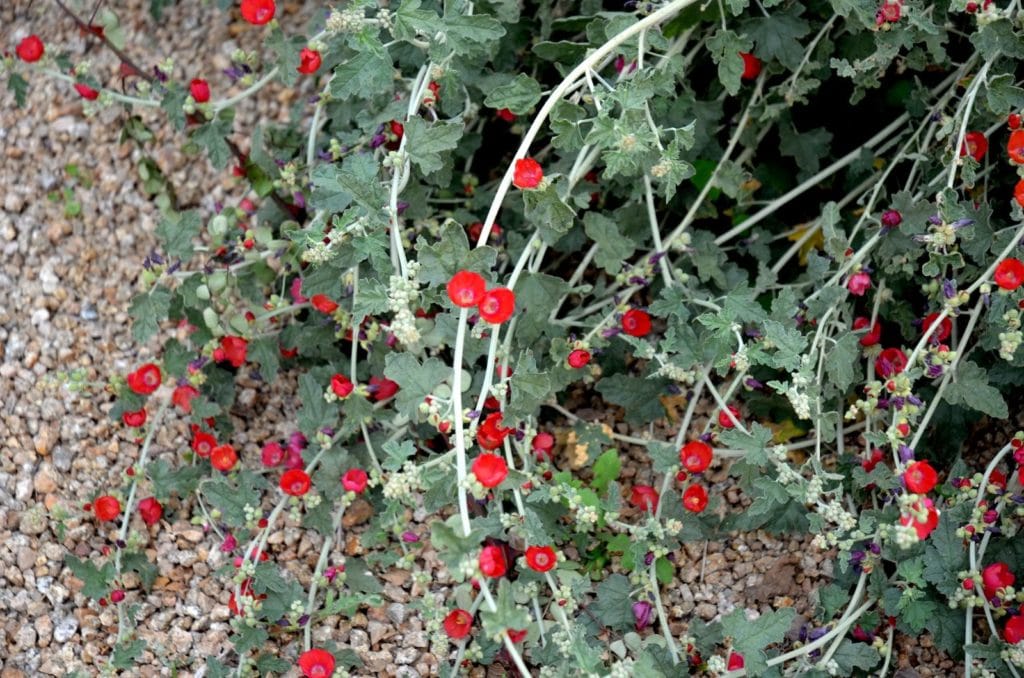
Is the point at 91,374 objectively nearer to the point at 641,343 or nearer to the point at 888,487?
the point at 641,343

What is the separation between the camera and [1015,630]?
2.39m

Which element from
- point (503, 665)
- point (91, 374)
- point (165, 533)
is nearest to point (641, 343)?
point (503, 665)

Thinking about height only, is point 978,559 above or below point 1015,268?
below

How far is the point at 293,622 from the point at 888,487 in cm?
140

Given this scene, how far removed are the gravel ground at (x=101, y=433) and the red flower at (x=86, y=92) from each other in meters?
0.48

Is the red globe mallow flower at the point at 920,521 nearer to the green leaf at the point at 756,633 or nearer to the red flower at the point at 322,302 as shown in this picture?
the green leaf at the point at 756,633

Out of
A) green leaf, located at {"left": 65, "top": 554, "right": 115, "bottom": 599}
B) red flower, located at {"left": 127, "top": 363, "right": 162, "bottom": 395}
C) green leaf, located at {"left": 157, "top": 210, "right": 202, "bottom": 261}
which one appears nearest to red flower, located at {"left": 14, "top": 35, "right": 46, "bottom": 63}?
green leaf, located at {"left": 157, "top": 210, "right": 202, "bottom": 261}

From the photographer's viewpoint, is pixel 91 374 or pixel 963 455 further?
pixel 91 374

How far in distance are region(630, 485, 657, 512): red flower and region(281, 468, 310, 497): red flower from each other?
0.84 metres

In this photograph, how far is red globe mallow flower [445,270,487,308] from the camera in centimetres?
220

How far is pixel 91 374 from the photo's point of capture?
3.17 meters

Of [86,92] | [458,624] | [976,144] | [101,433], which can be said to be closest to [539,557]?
[458,624]

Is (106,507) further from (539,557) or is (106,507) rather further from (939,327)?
(939,327)

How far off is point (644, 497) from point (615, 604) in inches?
11.5
